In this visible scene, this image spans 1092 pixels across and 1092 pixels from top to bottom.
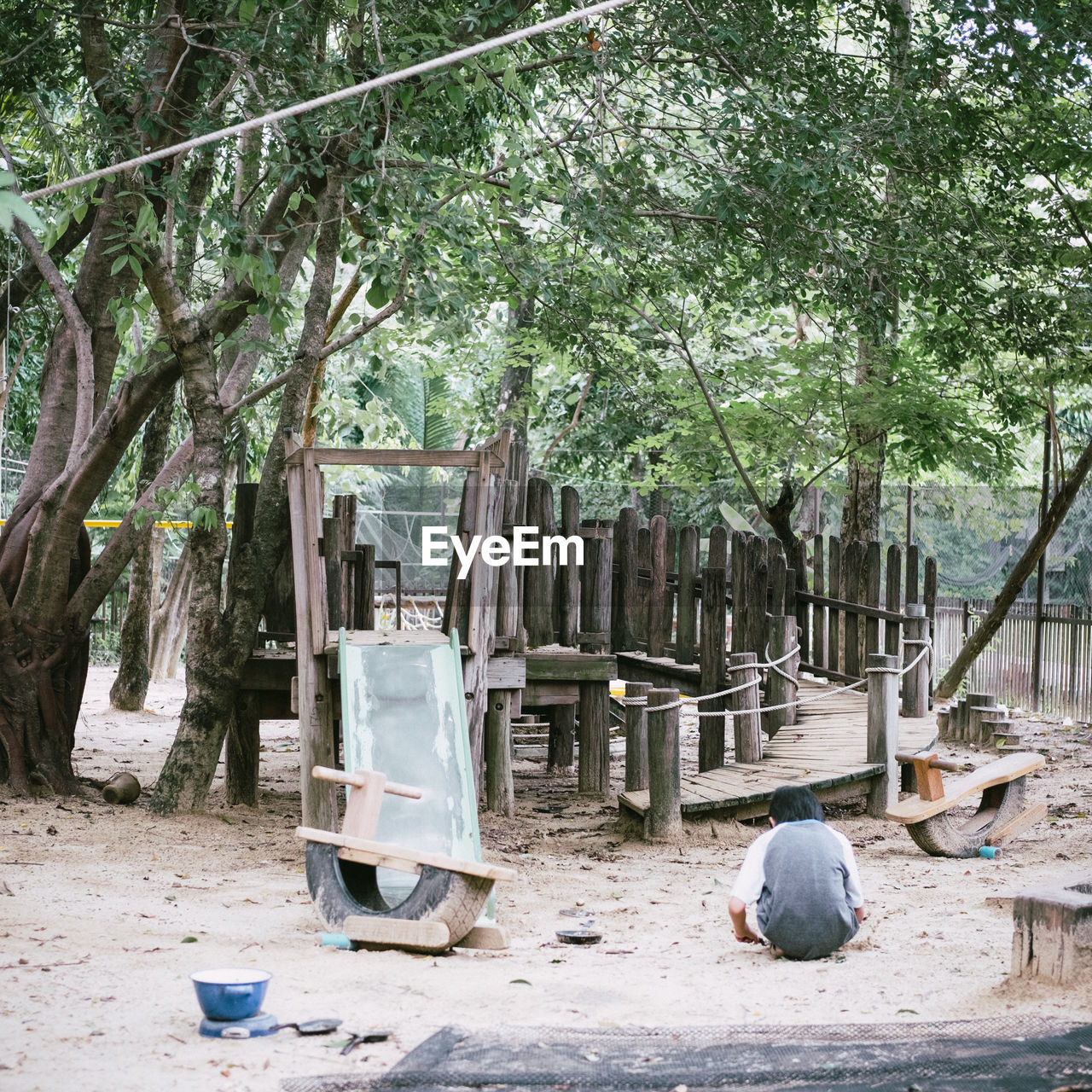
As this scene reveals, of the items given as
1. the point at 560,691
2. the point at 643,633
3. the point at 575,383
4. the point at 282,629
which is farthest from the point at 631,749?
the point at 575,383

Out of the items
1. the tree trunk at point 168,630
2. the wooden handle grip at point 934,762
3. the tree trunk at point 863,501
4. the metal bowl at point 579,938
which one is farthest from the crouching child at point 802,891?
the tree trunk at point 168,630

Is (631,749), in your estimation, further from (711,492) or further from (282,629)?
(711,492)

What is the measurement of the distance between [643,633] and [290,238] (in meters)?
4.38

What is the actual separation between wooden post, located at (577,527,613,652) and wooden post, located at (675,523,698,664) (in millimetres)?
579

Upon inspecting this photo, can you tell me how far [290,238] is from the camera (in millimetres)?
9078

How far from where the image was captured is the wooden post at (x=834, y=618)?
10344mm

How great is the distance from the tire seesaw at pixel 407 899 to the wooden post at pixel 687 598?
4.94 m

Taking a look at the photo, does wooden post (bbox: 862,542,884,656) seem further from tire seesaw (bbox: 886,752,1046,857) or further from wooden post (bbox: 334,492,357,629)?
wooden post (bbox: 334,492,357,629)

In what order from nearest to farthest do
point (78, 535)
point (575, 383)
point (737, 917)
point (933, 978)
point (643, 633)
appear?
point (933, 978)
point (737, 917)
point (78, 535)
point (643, 633)
point (575, 383)

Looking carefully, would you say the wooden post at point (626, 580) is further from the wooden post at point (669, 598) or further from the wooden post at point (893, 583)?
the wooden post at point (893, 583)

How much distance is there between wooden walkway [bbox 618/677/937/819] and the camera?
759 centimetres

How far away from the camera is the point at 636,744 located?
28.0 ft

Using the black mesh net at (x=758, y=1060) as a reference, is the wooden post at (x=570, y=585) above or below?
above

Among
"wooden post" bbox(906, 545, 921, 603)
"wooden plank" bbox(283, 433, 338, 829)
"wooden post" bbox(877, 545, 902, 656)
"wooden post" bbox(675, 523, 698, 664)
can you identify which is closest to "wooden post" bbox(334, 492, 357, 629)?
"wooden plank" bbox(283, 433, 338, 829)
